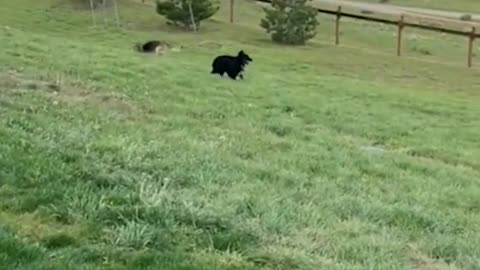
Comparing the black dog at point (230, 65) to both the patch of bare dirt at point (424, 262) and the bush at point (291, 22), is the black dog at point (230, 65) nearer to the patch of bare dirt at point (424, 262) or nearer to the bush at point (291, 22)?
the patch of bare dirt at point (424, 262)

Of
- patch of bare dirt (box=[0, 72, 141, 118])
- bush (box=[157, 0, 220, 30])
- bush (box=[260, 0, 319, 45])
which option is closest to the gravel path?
bush (box=[260, 0, 319, 45])

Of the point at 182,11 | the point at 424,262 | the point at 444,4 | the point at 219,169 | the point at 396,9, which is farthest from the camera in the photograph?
the point at 444,4

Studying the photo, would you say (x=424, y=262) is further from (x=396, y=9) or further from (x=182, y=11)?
(x=396, y=9)

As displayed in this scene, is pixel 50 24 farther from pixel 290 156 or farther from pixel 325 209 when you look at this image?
pixel 325 209

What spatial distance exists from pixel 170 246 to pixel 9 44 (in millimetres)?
11260

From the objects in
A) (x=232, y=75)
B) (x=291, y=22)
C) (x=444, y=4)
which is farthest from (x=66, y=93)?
(x=444, y=4)

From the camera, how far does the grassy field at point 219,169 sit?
415cm

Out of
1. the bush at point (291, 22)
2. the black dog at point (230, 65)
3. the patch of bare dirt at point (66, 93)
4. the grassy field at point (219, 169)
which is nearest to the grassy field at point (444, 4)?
the bush at point (291, 22)

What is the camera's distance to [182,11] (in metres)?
25.7

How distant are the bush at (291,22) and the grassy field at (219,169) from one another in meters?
8.83

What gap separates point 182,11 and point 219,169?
776 inches

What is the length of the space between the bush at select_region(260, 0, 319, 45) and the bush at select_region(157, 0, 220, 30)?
1.80 meters

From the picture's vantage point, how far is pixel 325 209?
5.61m

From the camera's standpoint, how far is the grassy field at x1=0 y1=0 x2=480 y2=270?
13.6ft
